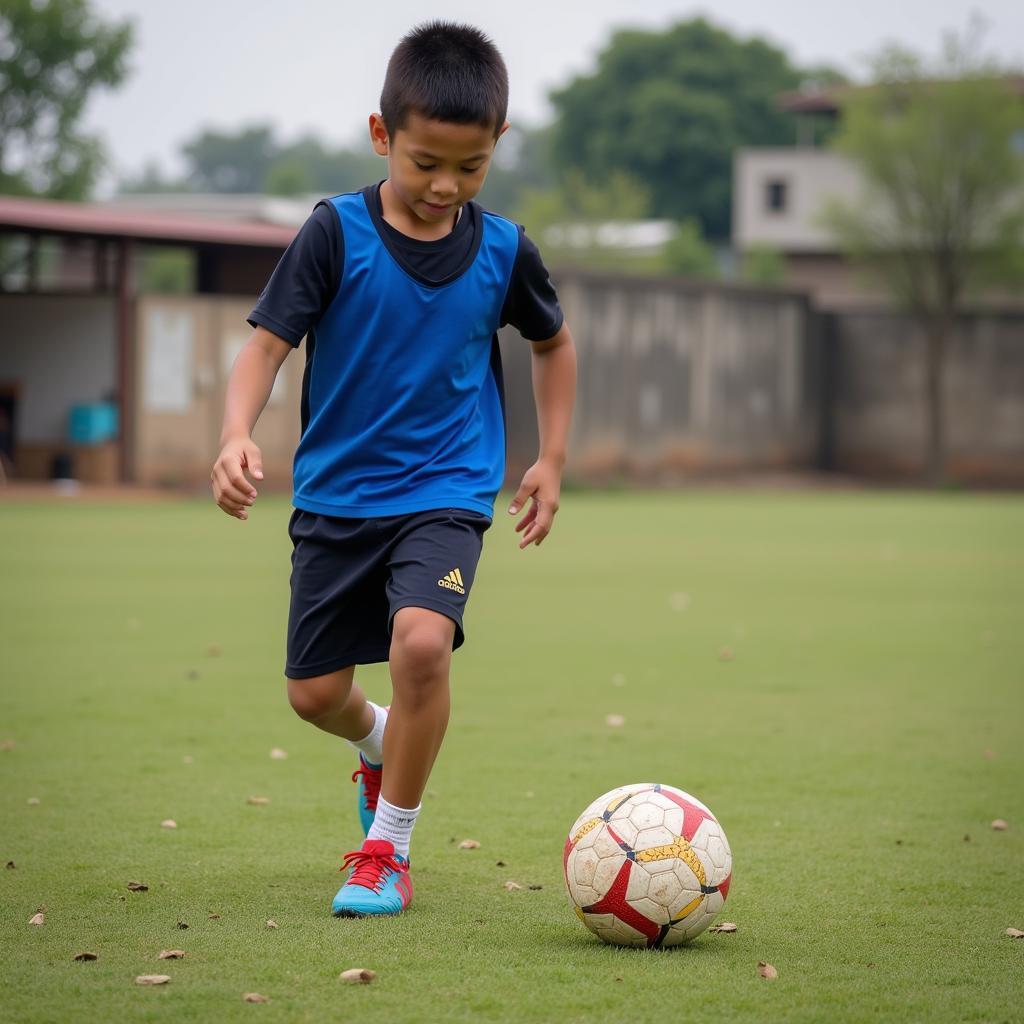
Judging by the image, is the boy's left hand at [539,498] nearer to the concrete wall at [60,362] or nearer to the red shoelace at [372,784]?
the red shoelace at [372,784]

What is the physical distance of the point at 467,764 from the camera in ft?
21.1

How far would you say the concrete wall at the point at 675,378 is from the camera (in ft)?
96.2

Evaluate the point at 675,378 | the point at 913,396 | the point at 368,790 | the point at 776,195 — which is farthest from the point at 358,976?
the point at 776,195

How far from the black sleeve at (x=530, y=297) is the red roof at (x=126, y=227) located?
68.5 ft

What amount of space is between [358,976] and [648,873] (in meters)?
0.76

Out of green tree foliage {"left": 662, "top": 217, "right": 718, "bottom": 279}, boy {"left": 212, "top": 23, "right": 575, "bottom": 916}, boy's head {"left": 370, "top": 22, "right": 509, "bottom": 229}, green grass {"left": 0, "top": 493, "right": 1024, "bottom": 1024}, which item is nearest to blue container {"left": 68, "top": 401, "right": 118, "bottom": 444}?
green grass {"left": 0, "top": 493, "right": 1024, "bottom": 1024}

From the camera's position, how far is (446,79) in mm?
4152

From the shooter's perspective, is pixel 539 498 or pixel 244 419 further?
pixel 539 498

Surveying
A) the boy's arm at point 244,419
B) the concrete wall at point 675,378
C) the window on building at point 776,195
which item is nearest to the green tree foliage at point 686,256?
the window on building at point 776,195

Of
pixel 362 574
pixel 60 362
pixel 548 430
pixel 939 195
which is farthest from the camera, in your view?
pixel 939 195

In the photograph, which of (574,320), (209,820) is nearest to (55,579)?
(209,820)

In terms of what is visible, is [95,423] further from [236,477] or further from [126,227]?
[236,477]

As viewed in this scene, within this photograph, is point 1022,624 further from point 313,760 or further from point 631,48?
point 631,48

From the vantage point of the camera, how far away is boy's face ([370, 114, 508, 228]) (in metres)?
4.16
